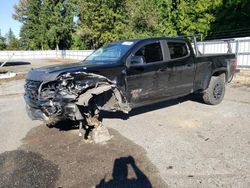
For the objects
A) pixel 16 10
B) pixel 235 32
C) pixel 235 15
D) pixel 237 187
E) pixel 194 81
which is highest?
pixel 16 10

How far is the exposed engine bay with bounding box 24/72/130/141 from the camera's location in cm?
450

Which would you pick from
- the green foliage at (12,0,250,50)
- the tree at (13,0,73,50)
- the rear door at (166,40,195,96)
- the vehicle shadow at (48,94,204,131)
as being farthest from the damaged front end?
the tree at (13,0,73,50)

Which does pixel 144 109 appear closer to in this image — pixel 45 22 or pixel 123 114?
pixel 123 114

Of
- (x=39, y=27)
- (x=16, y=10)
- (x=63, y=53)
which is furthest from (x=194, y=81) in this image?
(x=16, y=10)

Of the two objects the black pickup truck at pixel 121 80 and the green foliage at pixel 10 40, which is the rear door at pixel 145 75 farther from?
the green foliage at pixel 10 40

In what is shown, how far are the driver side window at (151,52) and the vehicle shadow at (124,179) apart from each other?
2417mm

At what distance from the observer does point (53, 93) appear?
14.9 feet

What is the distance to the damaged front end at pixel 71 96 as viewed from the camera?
4.50 m

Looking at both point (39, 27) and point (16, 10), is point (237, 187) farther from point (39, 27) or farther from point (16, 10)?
point (16, 10)

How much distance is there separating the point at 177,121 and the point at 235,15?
87.4ft

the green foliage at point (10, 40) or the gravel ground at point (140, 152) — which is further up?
the green foliage at point (10, 40)

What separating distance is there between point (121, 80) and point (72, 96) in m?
1.09

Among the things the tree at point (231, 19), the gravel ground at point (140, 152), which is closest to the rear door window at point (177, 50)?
the gravel ground at point (140, 152)

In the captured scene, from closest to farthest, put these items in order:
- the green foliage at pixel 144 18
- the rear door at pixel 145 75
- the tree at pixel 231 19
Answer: the rear door at pixel 145 75 → the tree at pixel 231 19 → the green foliage at pixel 144 18
